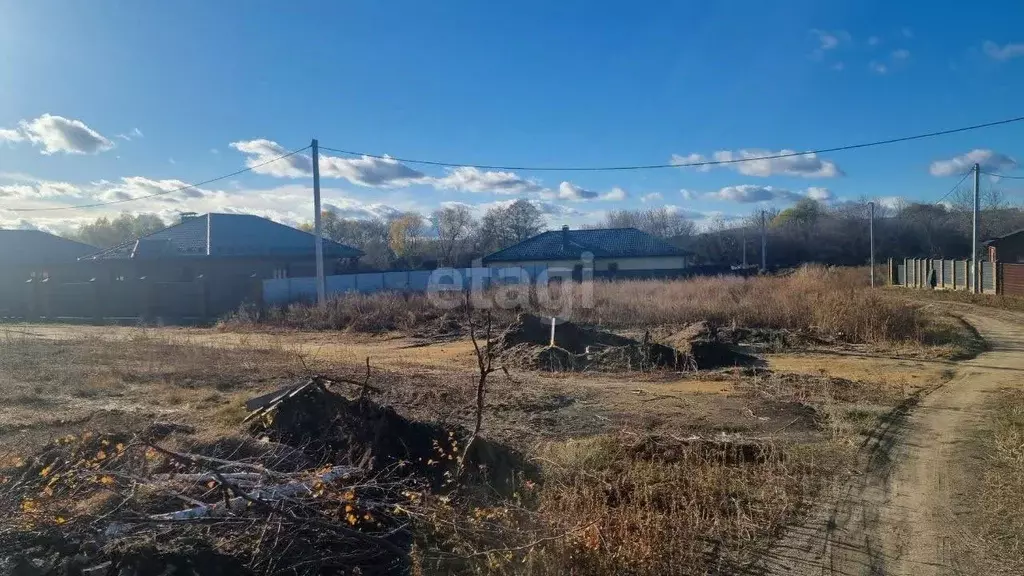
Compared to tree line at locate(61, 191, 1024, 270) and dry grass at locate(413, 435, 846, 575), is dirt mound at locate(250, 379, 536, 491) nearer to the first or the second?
dry grass at locate(413, 435, 846, 575)

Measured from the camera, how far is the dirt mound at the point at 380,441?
18.3 feet

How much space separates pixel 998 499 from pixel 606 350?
344 inches

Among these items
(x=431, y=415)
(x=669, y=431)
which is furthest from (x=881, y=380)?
(x=431, y=415)

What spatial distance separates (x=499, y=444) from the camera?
6426 mm

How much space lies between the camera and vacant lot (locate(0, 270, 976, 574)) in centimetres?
396

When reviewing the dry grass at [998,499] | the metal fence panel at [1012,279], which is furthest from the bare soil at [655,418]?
the metal fence panel at [1012,279]

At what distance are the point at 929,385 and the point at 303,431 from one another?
9.93 meters

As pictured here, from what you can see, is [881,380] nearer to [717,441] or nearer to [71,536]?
[717,441]

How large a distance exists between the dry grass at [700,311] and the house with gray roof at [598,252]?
51.2 feet

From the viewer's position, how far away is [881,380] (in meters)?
11.0

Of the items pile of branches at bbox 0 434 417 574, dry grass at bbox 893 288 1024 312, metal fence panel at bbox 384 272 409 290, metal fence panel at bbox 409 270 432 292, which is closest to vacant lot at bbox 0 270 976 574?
pile of branches at bbox 0 434 417 574

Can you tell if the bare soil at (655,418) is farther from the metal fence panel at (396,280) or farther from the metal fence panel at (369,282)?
the metal fence panel at (396,280)

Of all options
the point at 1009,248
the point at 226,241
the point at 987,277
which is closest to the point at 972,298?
the point at 987,277

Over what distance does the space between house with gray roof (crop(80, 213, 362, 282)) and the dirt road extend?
1065 inches
